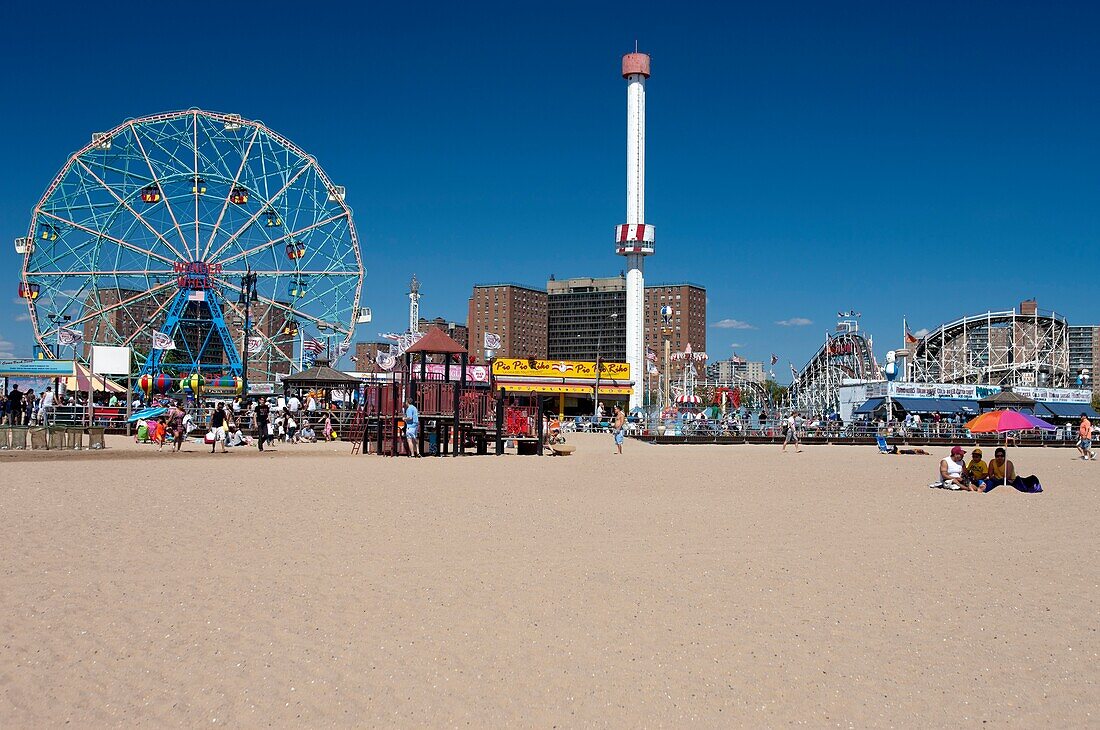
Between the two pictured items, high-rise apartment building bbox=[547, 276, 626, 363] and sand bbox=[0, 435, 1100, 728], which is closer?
sand bbox=[0, 435, 1100, 728]

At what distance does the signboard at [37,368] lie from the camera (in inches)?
1665

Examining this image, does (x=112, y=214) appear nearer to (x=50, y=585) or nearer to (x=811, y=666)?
(x=50, y=585)

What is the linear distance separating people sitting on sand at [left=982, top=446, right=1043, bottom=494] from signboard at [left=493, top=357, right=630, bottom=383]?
62.9 metres

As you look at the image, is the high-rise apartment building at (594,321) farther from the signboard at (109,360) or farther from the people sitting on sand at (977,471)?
the people sitting on sand at (977,471)

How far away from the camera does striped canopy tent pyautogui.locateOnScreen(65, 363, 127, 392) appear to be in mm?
43344

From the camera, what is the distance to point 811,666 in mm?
6090

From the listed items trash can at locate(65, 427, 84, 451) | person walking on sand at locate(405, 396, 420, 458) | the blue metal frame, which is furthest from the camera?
the blue metal frame

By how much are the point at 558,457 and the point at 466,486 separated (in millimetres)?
10469

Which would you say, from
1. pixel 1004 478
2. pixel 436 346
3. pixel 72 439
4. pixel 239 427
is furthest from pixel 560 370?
pixel 1004 478

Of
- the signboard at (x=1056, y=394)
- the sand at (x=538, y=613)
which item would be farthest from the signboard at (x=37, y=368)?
the signboard at (x=1056, y=394)

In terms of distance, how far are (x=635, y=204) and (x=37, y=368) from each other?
65.4 m

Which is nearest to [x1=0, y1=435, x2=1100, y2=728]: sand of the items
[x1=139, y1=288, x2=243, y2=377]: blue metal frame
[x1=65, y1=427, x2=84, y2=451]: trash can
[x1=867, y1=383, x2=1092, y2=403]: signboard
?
[x1=65, y1=427, x2=84, y2=451]: trash can

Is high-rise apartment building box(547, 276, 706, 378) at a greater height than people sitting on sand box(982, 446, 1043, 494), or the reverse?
high-rise apartment building box(547, 276, 706, 378)

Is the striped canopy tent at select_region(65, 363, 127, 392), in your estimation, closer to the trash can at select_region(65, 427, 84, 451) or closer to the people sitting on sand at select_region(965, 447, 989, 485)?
the trash can at select_region(65, 427, 84, 451)
